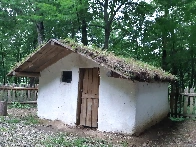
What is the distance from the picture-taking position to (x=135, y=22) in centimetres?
1594

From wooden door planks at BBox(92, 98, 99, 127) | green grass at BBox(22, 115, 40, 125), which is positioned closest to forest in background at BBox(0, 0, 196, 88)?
green grass at BBox(22, 115, 40, 125)

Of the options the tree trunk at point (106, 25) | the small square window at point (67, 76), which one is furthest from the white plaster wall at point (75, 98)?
the tree trunk at point (106, 25)

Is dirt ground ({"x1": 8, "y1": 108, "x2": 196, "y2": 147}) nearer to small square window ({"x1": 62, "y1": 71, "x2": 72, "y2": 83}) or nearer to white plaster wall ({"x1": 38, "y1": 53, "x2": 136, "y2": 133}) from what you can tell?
white plaster wall ({"x1": 38, "y1": 53, "x2": 136, "y2": 133})

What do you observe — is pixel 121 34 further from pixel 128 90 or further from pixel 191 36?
pixel 128 90

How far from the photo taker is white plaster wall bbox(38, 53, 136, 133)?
763 cm

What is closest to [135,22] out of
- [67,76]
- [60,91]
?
[67,76]

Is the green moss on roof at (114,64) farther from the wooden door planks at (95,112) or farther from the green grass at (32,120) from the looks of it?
the green grass at (32,120)

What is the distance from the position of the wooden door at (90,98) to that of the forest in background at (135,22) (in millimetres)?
6263

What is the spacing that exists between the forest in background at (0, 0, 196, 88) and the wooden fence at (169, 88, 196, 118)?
2770 mm

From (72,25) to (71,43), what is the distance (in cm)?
899

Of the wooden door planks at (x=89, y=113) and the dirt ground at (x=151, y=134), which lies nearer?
the dirt ground at (x=151, y=134)

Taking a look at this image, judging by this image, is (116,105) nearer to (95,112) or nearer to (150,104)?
(95,112)

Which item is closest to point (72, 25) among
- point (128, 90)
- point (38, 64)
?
point (38, 64)

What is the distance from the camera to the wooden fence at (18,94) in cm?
1370
